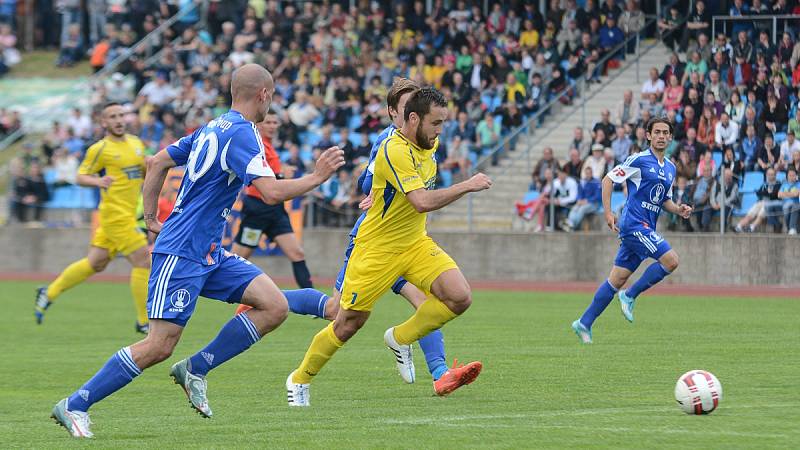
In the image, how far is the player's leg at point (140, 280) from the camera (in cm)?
1570

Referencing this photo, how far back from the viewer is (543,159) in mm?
25125

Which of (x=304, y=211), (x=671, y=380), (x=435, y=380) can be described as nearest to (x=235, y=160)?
(x=435, y=380)

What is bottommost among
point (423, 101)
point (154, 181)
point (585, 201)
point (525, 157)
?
point (585, 201)

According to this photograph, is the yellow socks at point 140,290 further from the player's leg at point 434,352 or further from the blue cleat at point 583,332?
the player's leg at point 434,352

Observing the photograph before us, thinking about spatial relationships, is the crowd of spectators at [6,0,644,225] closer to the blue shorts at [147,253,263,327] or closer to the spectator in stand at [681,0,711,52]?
the spectator in stand at [681,0,711,52]

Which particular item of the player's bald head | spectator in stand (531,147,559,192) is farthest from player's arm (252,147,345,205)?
spectator in stand (531,147,559,192)

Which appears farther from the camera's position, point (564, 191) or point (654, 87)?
point (654, 87)

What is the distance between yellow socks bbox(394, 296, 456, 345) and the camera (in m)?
9.96

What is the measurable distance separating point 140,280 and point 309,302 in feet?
18.3

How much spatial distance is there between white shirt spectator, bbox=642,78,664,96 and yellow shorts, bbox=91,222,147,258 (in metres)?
→ 11.9

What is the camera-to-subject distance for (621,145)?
24.1 meters

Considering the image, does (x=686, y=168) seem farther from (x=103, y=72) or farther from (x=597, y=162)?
(x=103, y=72)

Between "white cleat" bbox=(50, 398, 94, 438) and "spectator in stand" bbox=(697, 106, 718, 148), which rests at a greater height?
"white cleat" bbox=(50, 398, 94, 438)

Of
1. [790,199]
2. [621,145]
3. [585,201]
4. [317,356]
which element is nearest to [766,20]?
[621,145]
